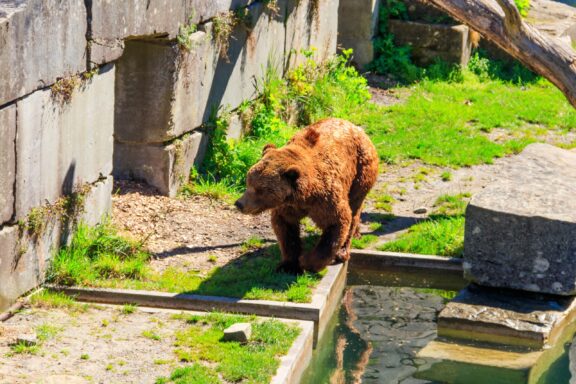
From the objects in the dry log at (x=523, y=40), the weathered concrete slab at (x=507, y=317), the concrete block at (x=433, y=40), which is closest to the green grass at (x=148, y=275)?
the weathered concrete slab at (x=507, y=317)

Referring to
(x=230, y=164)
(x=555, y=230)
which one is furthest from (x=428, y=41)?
(x=555, y=230)

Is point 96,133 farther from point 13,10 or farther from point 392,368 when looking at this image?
point 392,368

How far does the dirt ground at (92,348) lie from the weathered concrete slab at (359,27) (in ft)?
30.7

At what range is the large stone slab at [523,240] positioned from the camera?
9.49m

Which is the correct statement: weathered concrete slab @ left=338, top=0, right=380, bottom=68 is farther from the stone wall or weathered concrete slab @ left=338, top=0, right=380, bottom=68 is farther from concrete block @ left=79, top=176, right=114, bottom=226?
concrete block @ left=79, top=176, right=114, bottom=226

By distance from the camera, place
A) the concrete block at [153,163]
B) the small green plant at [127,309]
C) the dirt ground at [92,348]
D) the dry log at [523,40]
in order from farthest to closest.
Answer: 1. the dry log at [523,40]
2. the concrete block at [153,163]
3. the small green plant at [127,309]
4. the dirt ground at [92,348]

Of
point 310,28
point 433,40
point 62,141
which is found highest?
point 310,28

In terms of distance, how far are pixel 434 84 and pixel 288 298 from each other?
27.7 feet

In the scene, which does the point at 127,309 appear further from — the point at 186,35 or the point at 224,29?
the point at 224,29

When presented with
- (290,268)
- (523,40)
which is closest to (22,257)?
(290,268)

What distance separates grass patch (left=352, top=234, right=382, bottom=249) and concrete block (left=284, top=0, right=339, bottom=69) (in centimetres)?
426

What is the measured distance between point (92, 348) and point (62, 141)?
192 cm

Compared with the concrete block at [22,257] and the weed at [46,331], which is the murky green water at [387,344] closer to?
the weed at [46,331]

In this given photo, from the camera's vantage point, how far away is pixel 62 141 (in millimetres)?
9141
